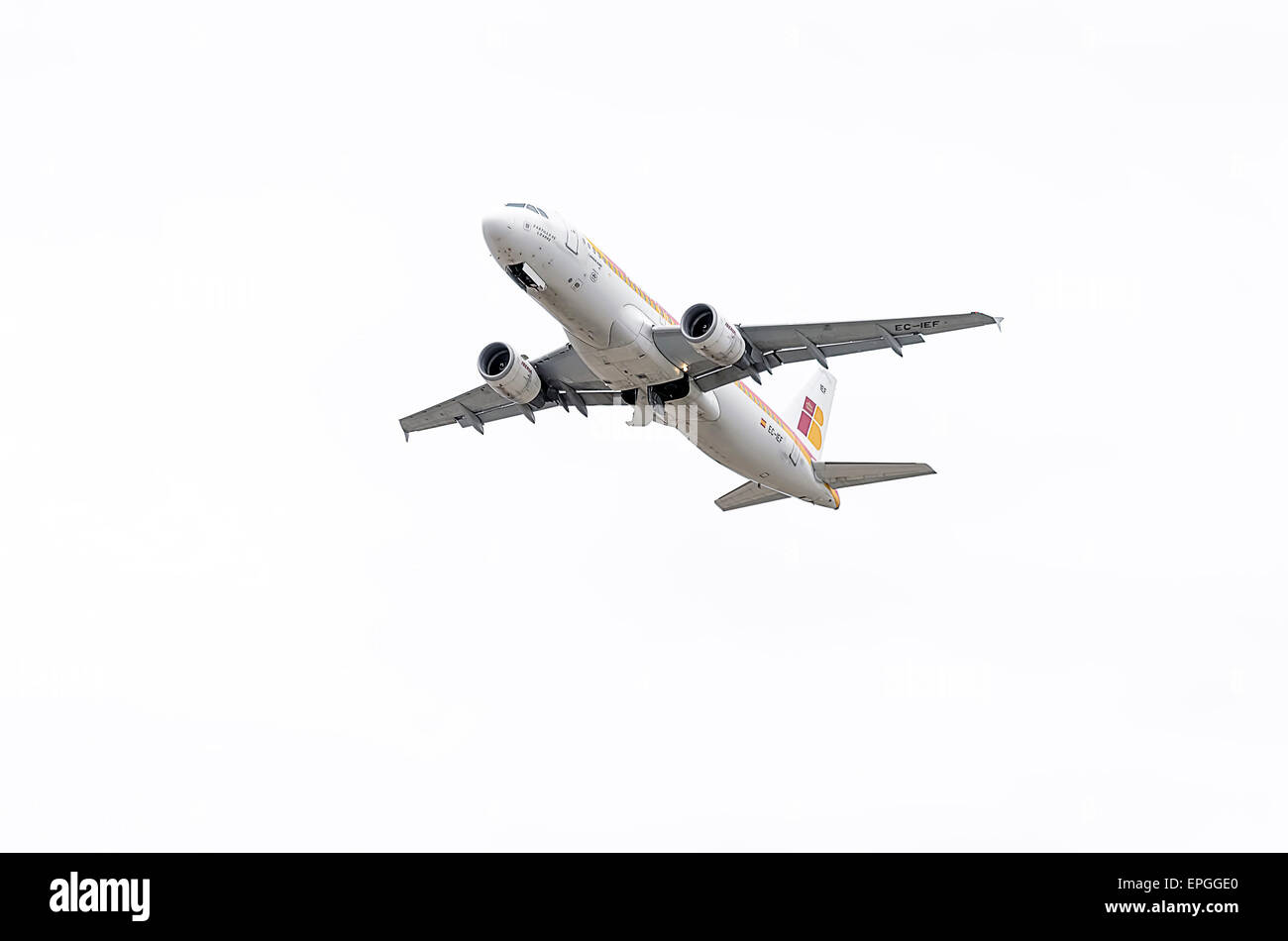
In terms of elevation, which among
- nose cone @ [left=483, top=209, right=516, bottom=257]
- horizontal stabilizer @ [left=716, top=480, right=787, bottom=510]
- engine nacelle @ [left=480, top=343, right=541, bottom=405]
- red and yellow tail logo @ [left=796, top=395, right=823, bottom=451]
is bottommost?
horizontal stabilizer @ [left=716, top=480, right=787, bottom=510]

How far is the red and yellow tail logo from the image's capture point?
58.2m

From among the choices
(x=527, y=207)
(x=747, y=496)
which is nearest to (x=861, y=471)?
(x=747, y=496)

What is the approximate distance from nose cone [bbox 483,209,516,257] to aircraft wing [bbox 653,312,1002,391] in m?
6.34

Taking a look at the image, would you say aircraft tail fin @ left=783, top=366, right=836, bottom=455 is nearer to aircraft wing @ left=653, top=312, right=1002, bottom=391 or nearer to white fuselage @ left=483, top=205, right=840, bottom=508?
white fuselage @ left=483, top=205, right=840, bottom=508

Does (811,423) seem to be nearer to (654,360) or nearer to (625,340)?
(654,360)

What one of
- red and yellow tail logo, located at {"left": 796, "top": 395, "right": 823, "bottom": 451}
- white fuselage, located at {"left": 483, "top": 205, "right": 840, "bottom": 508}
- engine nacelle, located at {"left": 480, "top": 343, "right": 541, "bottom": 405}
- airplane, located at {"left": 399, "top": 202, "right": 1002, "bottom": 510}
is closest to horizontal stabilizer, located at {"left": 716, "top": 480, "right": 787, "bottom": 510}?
airplane, located at {"left": 399, "top": 202, "right": 1002, "bottom": 510}

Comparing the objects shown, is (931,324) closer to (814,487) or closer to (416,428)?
(814,487)

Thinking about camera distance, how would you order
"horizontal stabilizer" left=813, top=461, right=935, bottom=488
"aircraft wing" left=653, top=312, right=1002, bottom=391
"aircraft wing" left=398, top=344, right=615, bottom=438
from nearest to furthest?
"aircraft wing" left=653, top=312, right=1002, bottom=391 < "aircraft wing" left=398, top=344, right=615, bottom=438 < "horizontal stabilizer" left=813, top=461, right=935, bottom=488

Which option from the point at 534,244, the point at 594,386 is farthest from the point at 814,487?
the point at 534,244

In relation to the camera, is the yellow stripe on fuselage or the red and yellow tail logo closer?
the yellow stripe on fuselage

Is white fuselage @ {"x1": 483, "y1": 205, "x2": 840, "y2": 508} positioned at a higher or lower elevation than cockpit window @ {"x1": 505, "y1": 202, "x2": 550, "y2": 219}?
lower

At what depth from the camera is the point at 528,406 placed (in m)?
49.2

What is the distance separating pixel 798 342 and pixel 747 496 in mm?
12354
